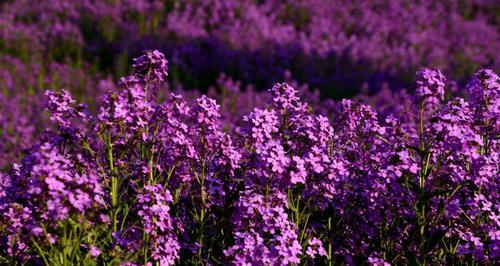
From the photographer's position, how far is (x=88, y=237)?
4.18 metres

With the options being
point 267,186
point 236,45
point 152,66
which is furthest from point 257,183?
point 236,45

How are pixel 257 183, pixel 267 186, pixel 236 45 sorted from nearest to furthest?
pixel 267 186
pixel 257 183
pixel 236 45

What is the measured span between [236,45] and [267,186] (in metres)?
8.65

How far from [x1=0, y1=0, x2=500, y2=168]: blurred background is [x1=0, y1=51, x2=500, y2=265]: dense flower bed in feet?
18.0

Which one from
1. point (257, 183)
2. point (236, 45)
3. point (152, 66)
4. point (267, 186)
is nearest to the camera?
point (267, 186)

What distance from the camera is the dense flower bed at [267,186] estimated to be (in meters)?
4.12

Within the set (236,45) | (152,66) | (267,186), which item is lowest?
(267,186)

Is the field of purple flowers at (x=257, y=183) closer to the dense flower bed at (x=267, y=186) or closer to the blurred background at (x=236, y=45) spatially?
the dense flower bed at (x=267, y=186)

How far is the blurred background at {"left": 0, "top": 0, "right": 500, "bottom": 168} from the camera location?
38.4 feet

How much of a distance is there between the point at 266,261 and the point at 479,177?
1223 mm

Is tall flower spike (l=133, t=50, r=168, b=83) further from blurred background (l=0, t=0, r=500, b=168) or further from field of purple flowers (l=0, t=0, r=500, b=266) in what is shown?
blurred background (l=0, t=0, r=500, b=168)

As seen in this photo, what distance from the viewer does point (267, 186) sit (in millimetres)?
4230

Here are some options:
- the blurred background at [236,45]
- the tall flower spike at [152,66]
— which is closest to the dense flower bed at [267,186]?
the tall flower spike at [152,66]

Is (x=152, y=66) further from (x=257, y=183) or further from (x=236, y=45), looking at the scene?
(x=236, y=45)
